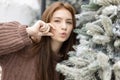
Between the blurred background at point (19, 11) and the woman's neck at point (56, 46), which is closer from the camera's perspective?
the woman's neck at point (56, 46)

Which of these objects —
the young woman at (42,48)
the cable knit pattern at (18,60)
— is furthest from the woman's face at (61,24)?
the cable knit pattern at (18,60)

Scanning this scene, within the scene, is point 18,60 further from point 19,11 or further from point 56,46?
point 19,11

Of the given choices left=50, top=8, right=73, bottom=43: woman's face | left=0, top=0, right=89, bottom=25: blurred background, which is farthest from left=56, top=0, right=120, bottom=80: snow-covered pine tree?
left=0, top=0, right=89, bottom=25: blurred background

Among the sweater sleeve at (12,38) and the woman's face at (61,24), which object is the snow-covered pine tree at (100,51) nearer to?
the woman's face at (61,24)

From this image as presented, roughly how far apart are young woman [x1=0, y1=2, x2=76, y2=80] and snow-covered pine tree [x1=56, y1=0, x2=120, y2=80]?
279 millimetres

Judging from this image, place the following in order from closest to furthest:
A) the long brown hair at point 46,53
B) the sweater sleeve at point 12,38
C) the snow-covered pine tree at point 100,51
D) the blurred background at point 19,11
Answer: the snow-covered pine tree at point 100,51
the sweater sleeve at point 12,38
the long brown hair at point 46,53
the blurred background at point 19,11

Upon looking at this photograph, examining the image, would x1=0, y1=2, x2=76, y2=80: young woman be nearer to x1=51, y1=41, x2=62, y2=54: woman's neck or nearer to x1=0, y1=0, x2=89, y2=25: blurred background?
x1=51, y1=41, x2=62, y2=54: woman's neck

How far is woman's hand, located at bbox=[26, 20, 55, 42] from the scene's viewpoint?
6.64ft

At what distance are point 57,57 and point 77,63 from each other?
46cm

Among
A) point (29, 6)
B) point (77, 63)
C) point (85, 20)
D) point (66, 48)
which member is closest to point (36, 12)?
point (29, 6)

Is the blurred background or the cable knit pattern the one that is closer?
the cable knit pattern

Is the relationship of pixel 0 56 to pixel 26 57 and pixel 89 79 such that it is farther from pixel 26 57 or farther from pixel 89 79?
pixel 89 79

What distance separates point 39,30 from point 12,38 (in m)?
0.17

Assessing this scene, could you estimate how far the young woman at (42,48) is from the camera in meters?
2.05
